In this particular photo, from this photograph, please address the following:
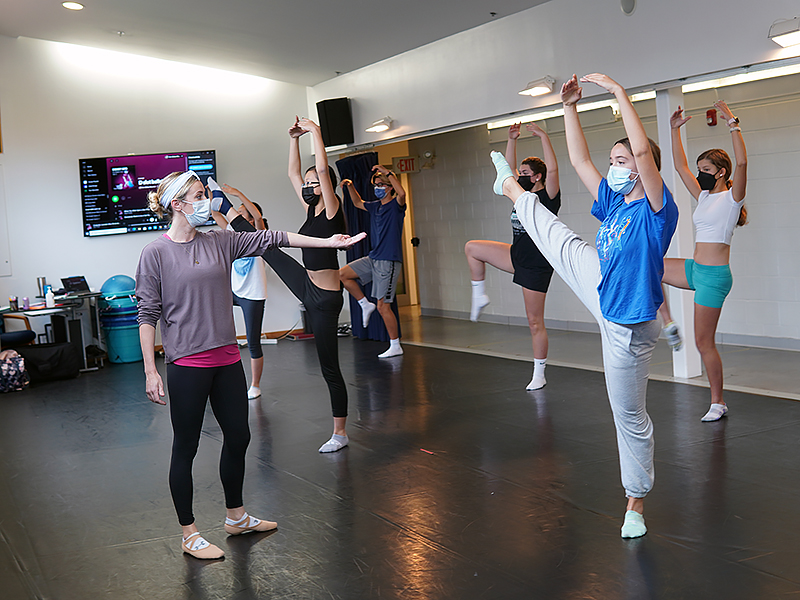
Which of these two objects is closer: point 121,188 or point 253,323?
point 253,323

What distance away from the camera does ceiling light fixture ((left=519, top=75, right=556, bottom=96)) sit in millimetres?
6285

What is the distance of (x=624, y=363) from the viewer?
113 inches

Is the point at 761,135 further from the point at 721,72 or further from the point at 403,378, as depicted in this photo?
the point at 403,378

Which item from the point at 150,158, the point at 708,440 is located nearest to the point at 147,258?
the point at 708,440

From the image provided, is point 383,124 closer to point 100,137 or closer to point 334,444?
point 100,137

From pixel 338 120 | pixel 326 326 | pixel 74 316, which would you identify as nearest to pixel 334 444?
pixel 326 326

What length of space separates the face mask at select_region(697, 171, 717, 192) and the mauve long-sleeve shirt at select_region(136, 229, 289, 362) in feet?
10.1

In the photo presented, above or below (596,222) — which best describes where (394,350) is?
below

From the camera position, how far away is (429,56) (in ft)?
25.8

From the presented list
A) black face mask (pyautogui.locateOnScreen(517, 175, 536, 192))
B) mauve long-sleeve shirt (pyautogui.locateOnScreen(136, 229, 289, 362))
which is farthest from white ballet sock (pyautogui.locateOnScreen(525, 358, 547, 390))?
mauve long-sleeve shirt (pyautogui.locateOnScreen(136, 229, 289, 362))

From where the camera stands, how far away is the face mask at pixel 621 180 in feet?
9.44

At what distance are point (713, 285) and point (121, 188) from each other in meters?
7.02

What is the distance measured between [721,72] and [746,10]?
43 cm

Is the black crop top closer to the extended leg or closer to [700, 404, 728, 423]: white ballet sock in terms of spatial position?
the extended leg
